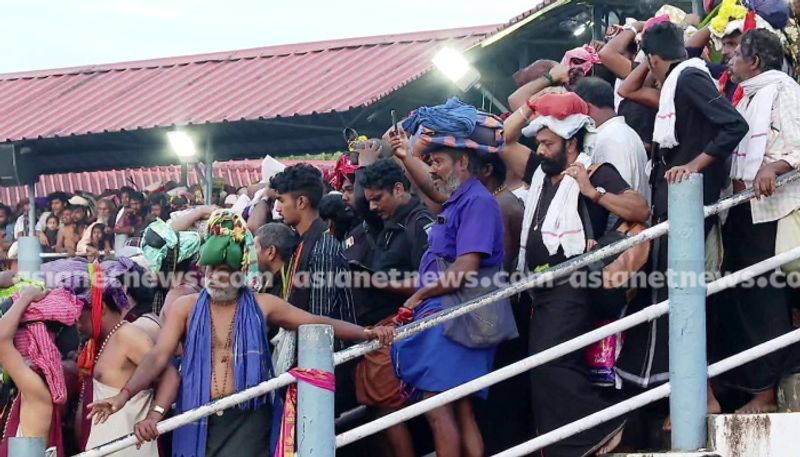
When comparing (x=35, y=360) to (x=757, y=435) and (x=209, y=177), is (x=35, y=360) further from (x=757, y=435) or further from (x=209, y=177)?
(x=209, y=177)

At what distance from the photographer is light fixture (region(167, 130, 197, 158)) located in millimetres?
15195

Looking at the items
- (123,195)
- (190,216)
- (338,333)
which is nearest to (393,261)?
(338,333)

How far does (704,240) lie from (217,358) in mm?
2107

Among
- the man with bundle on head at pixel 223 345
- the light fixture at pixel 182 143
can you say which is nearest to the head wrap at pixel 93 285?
the man with bundle on head at pixel 223 345

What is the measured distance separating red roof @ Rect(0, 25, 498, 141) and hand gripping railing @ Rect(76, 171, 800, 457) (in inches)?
336

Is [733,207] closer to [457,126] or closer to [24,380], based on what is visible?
[457,126]

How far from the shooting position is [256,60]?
17.6 metres

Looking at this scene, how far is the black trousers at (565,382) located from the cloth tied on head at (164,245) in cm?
182

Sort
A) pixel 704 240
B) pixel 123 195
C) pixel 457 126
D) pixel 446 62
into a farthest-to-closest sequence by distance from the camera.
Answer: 1. pixel 123 195
2. pixel 446 62
3. pixel 457 126
4. pixel 704 240

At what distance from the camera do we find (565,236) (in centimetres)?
614

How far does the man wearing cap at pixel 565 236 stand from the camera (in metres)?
5.90

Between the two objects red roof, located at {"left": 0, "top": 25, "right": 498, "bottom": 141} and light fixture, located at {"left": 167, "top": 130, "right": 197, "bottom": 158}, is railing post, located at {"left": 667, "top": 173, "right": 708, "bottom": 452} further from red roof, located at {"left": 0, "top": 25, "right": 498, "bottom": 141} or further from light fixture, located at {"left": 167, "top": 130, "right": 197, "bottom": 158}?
light fixture, located at {"left": 167, "top": 130, "right": 197, "bottom": 158}

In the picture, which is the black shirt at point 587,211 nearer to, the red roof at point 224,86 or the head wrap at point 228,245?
the head wrap at point 228,245

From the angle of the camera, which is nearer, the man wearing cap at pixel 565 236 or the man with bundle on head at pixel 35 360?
the man wearing cap at pixel 565 236
